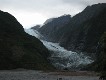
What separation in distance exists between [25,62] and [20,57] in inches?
233

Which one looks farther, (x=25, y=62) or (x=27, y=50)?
(x=27, y=50)

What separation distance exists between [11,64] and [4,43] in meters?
24.7

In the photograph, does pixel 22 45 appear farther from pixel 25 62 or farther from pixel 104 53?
pixel 104 53

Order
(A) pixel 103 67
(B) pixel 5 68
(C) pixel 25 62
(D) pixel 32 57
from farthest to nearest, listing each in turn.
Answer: (D) pixel 32 57 < (C) pixel 25 62 < (B) pixel 5 68 < (A) pixel 103 67

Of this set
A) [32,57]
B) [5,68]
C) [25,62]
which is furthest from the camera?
[32,57]

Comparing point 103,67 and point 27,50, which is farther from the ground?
point 27,50

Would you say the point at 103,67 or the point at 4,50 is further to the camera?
the point at 4,50

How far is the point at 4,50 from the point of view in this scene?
599ft

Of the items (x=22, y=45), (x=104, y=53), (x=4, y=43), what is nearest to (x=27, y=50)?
(x=22, y=45)

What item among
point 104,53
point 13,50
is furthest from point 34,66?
point 104,53

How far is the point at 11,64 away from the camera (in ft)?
554

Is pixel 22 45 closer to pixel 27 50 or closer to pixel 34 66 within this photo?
pixel 27 50

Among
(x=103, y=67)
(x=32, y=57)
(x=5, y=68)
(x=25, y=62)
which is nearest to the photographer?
(x=103, y=67)

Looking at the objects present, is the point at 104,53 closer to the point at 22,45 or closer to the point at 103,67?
the point at 103,67
